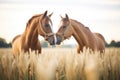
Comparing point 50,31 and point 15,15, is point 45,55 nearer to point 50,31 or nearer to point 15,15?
point 50,31

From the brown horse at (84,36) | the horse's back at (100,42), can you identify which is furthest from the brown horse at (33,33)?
the horse's back at (100,42)

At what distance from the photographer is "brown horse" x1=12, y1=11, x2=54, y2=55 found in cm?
306

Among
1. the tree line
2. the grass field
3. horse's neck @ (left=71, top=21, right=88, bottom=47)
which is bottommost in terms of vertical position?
the grass field

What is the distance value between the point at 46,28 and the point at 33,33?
14 cm

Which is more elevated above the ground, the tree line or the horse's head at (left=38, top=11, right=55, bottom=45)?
the horse's head at (left=38, top=11, right=55, bottom=45)

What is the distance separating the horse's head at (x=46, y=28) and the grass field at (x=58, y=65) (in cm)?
10

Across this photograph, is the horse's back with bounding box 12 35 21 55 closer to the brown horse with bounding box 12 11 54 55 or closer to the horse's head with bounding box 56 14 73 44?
the brown horse with bounding box 12 11 54 55

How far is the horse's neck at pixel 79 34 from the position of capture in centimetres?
314

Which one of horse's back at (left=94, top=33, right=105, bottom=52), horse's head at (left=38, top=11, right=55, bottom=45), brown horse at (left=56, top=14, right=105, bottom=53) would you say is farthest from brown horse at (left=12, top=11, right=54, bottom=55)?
horse's back at (left=94, top=33, right=105, bottom=52)

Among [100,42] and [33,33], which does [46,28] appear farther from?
[100,42]

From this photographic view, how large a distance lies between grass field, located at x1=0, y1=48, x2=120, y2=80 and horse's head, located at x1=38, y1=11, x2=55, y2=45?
10 centimetres

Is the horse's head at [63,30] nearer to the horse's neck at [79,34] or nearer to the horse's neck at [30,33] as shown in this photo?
the horse's neck at [79,34]

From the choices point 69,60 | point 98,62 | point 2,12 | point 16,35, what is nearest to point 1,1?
point 2,12

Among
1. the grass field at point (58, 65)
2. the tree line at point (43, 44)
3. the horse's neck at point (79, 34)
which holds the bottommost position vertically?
the grass field at point (58, 65)
